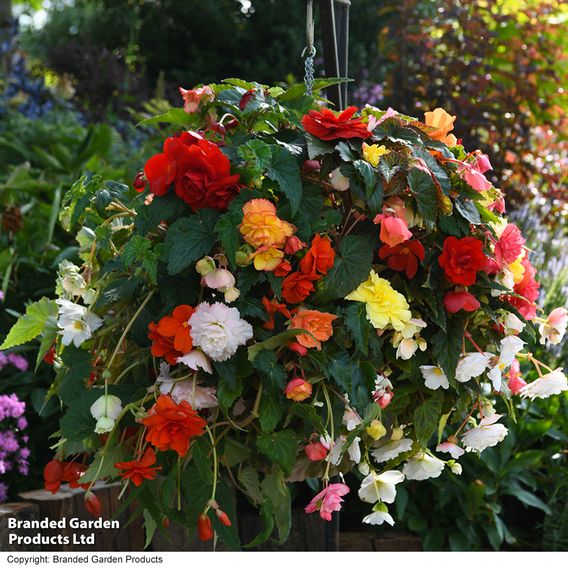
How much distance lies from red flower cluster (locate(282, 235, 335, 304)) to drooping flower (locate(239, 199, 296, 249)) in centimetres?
4

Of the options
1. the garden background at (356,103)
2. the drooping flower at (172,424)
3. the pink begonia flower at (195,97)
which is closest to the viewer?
the drooping flower at (172,424)

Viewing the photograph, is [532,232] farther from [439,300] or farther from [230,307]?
[230,307]

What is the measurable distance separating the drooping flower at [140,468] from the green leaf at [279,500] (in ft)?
0.55

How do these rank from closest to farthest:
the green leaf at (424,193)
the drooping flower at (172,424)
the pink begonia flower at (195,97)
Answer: the drooping flower at (172,424), the green leaf at (424,193), the pink begonia flower at (195,97)

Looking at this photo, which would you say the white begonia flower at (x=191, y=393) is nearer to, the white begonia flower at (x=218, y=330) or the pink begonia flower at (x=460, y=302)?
the white begonia flower at (x=218, y=330)

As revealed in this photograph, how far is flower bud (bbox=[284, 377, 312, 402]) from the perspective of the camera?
3.84ft

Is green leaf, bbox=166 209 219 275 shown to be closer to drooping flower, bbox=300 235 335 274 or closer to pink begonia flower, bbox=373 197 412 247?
drooping flower, bbox=300 235 335 274

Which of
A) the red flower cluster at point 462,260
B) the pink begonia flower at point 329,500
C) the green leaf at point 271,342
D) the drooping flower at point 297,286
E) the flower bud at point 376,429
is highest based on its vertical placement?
the red flower cluster at point 462,260

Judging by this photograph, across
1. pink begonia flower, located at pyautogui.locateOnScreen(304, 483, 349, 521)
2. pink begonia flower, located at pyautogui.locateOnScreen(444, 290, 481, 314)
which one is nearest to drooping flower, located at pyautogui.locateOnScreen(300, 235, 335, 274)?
pink begonia flower, located at pyautogui.locateOnScreen(444, 290, 481, 314)

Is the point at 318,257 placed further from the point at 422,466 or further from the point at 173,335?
the point at 422,466

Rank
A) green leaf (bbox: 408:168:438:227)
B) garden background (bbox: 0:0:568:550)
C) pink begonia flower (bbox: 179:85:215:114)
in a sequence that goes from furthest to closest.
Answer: garden background (bbox: 0:0:568:550)
pink begonia flower (bbox: 179:85:215:114)
green leaf (bbox: 408:168:438:227)

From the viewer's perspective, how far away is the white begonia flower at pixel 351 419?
4.16 ft

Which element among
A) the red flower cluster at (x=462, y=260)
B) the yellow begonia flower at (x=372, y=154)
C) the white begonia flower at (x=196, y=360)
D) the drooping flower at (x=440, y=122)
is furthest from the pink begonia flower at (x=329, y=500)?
the drooping flower at (x=440, y=122)

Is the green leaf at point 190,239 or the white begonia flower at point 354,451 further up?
the green leaf at point 190,239
